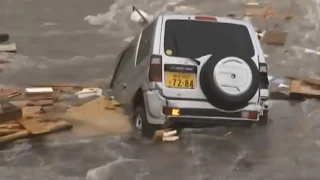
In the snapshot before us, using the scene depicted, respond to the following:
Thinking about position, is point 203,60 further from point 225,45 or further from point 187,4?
point 187,4

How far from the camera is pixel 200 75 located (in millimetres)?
8805

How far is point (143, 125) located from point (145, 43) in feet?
4.33

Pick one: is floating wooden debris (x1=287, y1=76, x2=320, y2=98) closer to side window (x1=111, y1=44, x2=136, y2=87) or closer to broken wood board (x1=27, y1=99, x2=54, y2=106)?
side window (x1=111, y1=44, x2=136, y2=87)

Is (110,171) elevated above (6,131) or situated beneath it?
situated beneath

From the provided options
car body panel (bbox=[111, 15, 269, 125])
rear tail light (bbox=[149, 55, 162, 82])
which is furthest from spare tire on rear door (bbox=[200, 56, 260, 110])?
rear tail light (bbox=[149, 55, 162, 82])

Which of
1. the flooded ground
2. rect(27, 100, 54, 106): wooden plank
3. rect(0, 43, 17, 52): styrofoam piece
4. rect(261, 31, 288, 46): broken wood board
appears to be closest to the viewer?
the flooded ground

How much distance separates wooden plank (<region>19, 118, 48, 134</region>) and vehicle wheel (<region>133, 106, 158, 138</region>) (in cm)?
144

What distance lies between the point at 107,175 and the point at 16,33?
15467mm

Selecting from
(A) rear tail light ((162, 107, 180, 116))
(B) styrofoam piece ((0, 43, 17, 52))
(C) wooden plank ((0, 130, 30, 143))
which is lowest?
(B) styrofoam piece ((0, 43, 17, 52))

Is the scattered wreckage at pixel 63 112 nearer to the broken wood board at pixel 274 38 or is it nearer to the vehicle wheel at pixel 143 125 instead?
the vehicle wheel at pixel 143 125

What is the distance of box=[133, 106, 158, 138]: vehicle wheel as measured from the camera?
9.20m

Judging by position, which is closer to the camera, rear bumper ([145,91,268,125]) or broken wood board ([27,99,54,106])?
rear bumper ([145,91,268,125])

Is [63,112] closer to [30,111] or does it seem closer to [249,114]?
[30,111]

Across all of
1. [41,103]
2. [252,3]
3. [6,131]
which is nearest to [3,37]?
[252,3]
